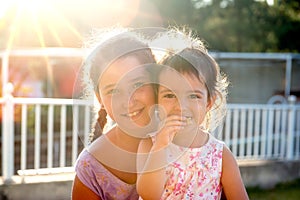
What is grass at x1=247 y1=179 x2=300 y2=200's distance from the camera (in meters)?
5.68

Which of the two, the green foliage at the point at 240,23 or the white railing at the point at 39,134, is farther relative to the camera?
the green foliage at the point at 240,23

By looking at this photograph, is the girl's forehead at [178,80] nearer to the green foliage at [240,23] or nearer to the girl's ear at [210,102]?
the girl's ear at [210,102]

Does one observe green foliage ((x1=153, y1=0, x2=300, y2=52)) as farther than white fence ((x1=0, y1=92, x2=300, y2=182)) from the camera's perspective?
Yes

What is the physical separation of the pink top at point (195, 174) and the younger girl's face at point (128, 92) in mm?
155

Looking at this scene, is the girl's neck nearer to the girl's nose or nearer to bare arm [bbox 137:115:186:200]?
bare arm [bbox 137:115:186:200]

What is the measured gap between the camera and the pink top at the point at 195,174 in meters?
1.58

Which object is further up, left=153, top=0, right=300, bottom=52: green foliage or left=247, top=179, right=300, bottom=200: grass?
left=153, top=0, right=300, bottom=52: green foliage

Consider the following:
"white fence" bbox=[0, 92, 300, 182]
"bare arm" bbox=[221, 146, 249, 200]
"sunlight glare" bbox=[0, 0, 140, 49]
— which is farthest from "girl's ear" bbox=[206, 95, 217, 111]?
"sunlight glare" bbox=[0, 0, 140, 49]

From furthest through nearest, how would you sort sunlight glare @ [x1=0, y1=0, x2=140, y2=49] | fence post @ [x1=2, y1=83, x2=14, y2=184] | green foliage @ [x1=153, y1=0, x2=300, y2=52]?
1. green foliage @ [x1=153, y1=0, x2=300, y2=52]
2. sunlight glare @ [x1=0, y1=0, x2=140, y2=49]
3. fence post @ [x1=2, y1=83, x2=14, y2=184]

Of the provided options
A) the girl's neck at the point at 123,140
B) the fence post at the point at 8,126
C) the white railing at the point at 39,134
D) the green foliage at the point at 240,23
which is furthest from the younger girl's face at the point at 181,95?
the green foliage at the point at 240,23

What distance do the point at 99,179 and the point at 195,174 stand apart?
329 millimetres

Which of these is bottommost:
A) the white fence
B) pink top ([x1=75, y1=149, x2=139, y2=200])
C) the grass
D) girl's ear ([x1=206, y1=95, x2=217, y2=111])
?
the grass

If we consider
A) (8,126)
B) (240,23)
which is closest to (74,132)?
(8,126)

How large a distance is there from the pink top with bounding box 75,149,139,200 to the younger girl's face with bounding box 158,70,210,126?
0.32m
